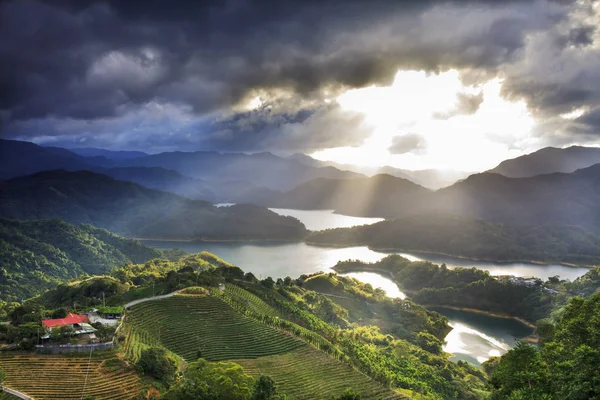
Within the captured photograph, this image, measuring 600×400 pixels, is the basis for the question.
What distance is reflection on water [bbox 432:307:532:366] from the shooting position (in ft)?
158

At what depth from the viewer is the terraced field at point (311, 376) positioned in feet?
81.0

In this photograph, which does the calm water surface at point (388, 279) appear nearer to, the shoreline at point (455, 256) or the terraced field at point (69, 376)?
the shoreline at point (455, 256)

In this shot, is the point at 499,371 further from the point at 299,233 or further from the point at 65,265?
the point at 299,233

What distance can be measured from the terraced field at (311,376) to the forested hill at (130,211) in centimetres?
11248

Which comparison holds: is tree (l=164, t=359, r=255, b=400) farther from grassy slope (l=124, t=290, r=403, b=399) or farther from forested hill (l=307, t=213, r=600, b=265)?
forested hill (l=307, t=213, r=600, b=265)

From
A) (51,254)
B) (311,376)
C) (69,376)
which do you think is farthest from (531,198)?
(69,376)

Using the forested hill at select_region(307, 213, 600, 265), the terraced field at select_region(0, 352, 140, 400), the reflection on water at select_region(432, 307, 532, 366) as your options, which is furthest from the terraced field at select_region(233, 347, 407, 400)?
the forested hill at select_region(307, 213, 600, 265)

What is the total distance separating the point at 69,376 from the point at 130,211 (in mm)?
167048

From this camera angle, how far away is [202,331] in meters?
30.7

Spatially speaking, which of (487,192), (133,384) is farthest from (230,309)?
(487,192)

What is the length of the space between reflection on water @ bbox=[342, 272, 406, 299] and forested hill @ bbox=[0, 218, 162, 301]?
56.0 metres

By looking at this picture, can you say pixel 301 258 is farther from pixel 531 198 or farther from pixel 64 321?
pixel 531 198

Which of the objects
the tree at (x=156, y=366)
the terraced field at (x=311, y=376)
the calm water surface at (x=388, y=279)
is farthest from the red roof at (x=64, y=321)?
the calm water surface at (x=388, y=279)

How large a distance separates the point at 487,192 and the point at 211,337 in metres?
165
